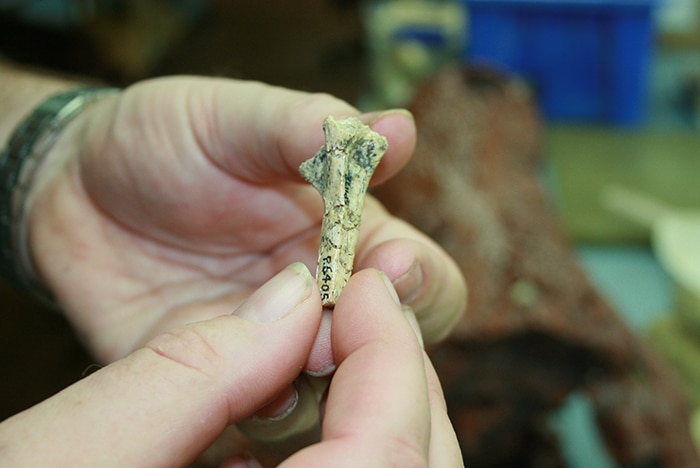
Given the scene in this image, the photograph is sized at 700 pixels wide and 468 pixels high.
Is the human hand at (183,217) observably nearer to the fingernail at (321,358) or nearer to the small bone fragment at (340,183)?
the small bone fragment at (340,183)

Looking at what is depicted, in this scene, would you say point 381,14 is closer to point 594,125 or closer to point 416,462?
point 594,125

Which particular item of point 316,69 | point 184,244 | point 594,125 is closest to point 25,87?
point 184,244

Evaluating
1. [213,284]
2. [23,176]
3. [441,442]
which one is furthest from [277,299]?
[23,176]

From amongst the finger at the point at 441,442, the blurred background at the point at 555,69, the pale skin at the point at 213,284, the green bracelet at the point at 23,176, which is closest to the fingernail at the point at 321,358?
the pale skin at the point at 213,284

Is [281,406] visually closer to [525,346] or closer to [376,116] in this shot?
[376,116]

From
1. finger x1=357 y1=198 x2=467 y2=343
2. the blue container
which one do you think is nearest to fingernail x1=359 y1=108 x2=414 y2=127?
finger x1=357 y1=198 x2=467 y2=343

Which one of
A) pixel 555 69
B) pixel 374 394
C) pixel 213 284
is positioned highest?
pixel 374 394

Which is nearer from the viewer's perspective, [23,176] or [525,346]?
[23,176]
